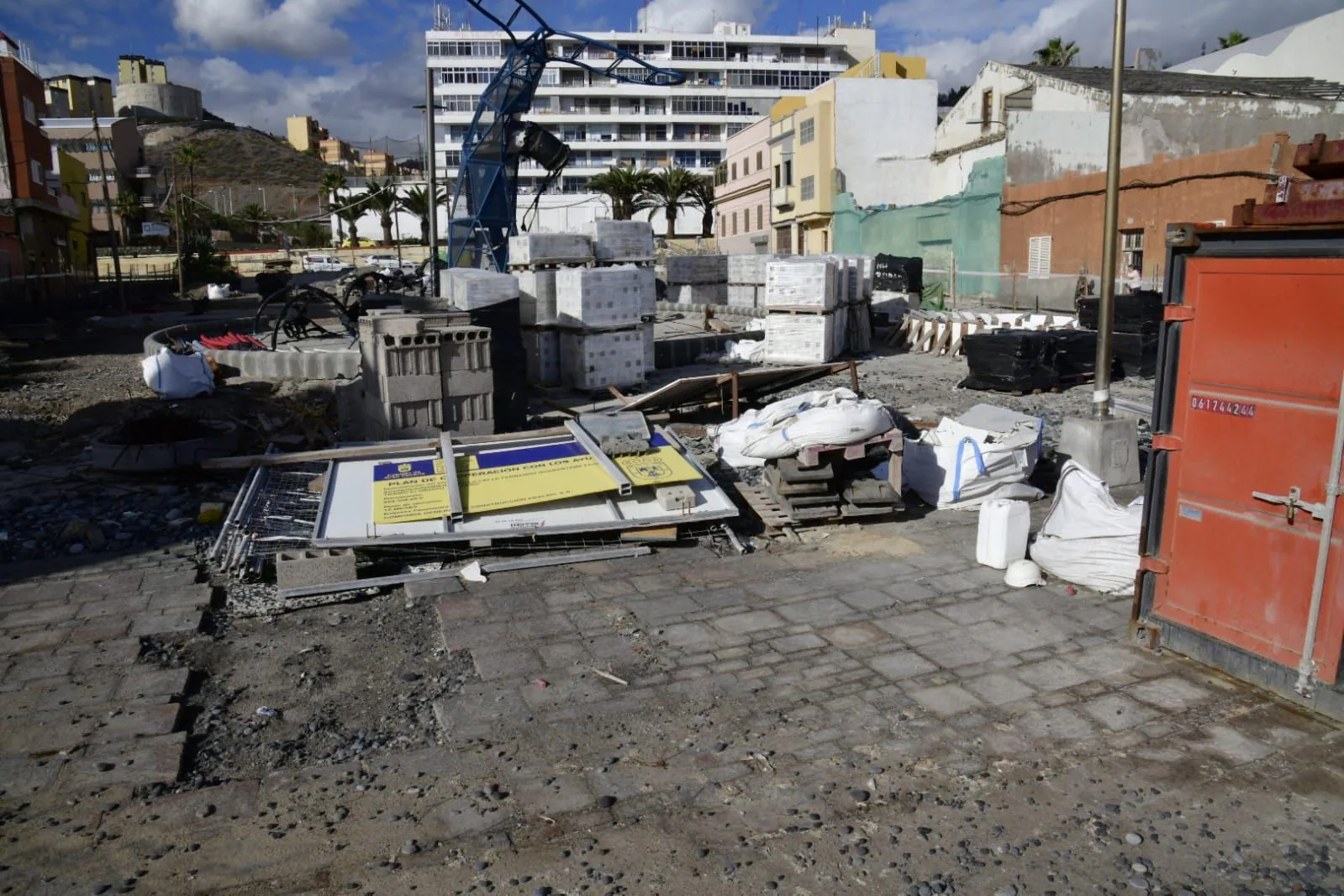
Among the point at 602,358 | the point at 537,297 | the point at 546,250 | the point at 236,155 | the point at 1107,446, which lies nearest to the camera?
the point at 1107,446

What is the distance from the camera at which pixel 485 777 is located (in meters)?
4.04

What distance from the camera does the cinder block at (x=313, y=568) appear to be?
241 inches

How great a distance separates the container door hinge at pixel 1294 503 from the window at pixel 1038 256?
21.2 metres

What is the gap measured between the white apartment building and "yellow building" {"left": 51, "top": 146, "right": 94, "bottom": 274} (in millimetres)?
31021

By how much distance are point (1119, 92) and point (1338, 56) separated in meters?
26.4

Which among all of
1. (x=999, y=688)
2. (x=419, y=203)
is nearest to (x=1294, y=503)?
(x=999, y=688)

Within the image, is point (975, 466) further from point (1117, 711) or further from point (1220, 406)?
point (1117, 711)

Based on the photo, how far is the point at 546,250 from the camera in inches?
565

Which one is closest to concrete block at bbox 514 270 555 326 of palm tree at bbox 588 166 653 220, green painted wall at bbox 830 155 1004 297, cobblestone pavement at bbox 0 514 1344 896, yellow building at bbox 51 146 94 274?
cobblestone pavement at bbox 0 514 1344 896

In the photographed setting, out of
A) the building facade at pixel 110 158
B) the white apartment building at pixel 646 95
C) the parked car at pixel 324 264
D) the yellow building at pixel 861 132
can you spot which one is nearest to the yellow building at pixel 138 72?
the building facade at pixel 110 158

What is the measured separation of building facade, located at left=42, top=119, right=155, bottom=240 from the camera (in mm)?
66500

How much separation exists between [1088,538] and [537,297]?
9346mm

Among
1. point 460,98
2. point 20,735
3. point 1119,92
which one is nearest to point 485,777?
point 20,735

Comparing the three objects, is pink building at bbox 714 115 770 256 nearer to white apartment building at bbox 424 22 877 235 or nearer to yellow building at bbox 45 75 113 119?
white apartment building at bbox 424 22 877 235
